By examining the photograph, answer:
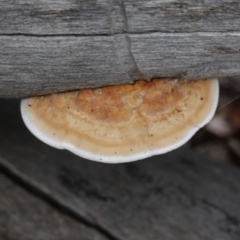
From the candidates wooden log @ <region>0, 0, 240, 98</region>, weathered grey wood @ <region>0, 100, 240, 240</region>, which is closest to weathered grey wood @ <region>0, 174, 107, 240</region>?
weathered grey wood @ <region>0, 100, 240, 240</region>

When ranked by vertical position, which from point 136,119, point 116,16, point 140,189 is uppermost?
point 116,16

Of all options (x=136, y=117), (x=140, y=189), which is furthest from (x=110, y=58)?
(x=140, y=189)

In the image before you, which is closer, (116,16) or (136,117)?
(116,16)

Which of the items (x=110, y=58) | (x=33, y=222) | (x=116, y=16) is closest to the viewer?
(x=116, y=16)

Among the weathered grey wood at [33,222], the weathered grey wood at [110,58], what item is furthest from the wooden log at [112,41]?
the weathered grey wood at [33,222]

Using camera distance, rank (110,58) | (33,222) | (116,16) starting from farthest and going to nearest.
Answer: (33,222), (110,58), (116,16)

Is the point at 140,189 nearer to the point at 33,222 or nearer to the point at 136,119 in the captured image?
the point at 33,222

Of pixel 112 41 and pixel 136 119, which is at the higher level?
pixel 112 41
